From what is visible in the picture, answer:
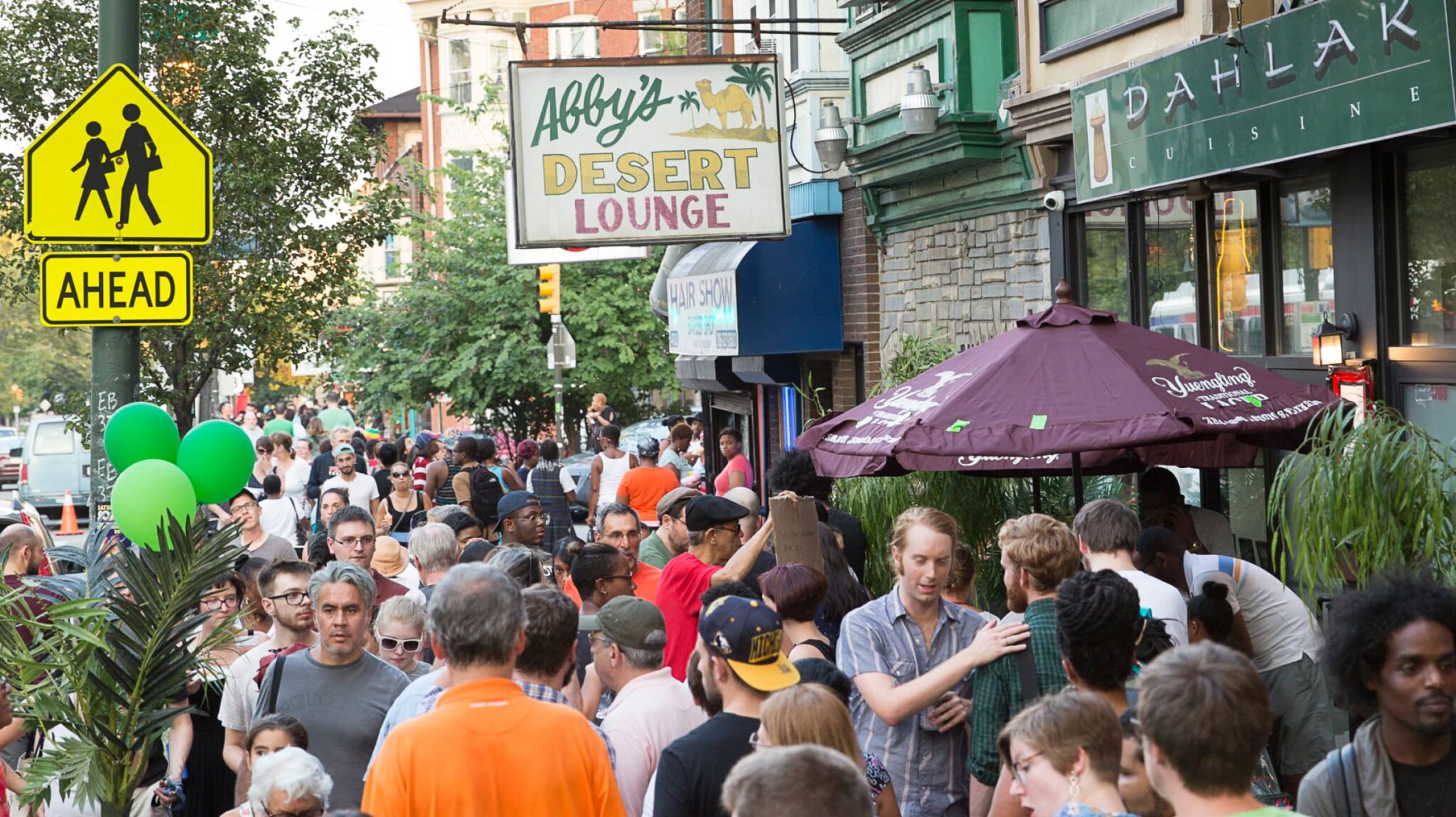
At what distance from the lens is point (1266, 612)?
677 centimetres

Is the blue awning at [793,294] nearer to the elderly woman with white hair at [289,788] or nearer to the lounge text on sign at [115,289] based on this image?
the lounge text on sign at [115,289]

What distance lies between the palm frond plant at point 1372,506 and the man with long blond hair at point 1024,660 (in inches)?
49.0

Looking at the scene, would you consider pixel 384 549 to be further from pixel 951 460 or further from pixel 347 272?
pixel 347 272

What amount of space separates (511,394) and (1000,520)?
23.1 m

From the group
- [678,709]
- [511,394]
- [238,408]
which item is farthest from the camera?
[238,408]

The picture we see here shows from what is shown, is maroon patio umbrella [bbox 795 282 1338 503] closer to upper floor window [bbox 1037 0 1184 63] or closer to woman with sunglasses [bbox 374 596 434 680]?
woman with sunglasses [bbox 374 596 434 680]

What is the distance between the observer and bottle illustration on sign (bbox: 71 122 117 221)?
23.0 ft

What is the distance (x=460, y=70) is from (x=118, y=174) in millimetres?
45982

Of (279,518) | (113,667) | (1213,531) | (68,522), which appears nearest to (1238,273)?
(1213,531)

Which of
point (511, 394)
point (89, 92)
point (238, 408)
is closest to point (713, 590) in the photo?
point (89, 92)

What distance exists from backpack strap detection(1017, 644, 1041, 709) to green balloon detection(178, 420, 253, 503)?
435cm

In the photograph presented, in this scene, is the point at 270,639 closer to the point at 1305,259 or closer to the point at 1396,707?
the point at 1396,707

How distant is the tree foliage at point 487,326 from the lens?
31.8 m

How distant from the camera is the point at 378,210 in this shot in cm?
1673
